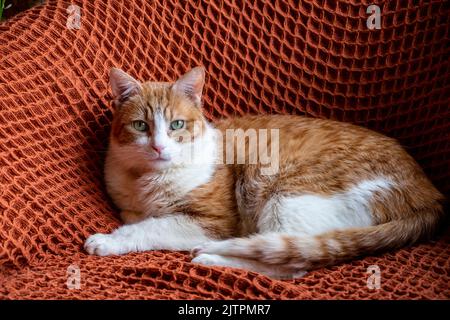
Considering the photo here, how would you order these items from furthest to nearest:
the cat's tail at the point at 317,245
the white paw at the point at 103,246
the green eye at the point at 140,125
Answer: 1. the green eye at the point at 140,125
2. the white paw at the point at 103,246
3. the cat's tail at the point at 317,245

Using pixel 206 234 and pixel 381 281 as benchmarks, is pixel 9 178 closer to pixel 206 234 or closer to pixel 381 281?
pixel 206 234

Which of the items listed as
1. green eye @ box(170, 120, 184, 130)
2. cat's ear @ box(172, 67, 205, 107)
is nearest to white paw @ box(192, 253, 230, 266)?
green eye @ box(170, 120, 184, 130)

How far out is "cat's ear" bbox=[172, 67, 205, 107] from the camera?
1539 millimetres

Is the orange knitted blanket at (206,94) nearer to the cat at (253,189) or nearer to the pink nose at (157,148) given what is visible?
the cat at (253,189)

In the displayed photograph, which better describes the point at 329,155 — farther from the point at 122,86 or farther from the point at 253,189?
the point at 122,86

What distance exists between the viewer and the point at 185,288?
121 cm

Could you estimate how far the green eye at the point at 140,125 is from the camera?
1.51m

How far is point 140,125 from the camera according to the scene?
4.96 feet

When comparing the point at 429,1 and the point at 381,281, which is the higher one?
the point at 429,1

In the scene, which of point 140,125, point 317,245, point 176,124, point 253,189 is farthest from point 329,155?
point 140,125

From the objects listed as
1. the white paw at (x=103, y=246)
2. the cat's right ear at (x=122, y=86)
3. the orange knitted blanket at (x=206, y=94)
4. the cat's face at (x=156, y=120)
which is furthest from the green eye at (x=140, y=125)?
the white paw at (x=103, y=246)

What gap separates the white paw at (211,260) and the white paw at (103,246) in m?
0.22
